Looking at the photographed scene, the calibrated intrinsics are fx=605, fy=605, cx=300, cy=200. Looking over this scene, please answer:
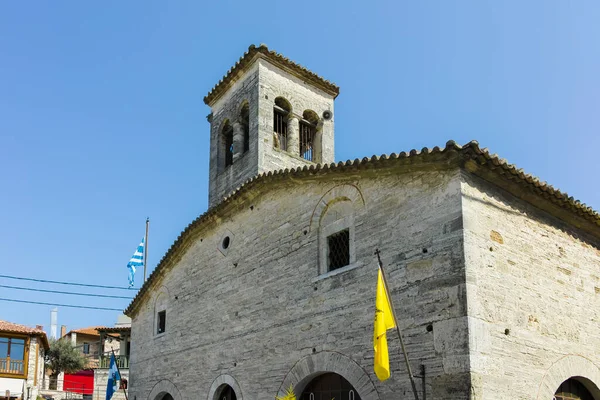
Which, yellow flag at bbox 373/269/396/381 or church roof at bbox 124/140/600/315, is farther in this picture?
church roof at bbox 124/140/600/315

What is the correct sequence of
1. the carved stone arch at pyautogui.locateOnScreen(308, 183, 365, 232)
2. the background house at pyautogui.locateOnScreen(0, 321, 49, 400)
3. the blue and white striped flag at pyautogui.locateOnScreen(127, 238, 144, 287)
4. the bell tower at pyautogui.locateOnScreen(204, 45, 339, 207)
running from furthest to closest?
the background house at pyautogui.locateOnScreen(0, 321, 49, 400) < the blue and white striped flag at pyautogui.locateOnScreen(127, 238, 144, 287) < the bell tower at pyautogui.locateOnScreen(204, 45, 339, 207) < the carved stone arch at pyautogui.locateOnScreen(308, 183, 365, 232)

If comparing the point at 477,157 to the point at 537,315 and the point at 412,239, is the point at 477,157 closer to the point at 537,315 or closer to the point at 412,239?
the point at 412,239

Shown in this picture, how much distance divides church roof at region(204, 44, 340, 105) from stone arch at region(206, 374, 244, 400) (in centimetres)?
775

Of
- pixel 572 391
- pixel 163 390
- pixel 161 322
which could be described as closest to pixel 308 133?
pixel 161 322

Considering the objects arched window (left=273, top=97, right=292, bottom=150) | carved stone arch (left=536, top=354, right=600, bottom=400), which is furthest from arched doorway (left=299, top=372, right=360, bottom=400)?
arched window (left=273, top=97, right=292, bottom=150)

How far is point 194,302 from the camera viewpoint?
13953 millimetres

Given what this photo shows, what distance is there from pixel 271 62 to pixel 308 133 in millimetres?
2082

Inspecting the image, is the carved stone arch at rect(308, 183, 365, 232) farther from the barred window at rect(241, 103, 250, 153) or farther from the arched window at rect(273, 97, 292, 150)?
the barred window at rect(241, 103, 250, 153)

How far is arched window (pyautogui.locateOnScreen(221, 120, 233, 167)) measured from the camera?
1617 centimetres

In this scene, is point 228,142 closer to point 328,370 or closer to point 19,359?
point 328,370

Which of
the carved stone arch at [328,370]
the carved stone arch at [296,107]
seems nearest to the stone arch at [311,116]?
the carved stone arch at [296,107]

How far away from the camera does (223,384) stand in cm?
1223

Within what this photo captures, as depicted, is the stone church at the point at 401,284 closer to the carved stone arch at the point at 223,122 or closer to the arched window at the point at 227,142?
the arched window at the point at 227,142

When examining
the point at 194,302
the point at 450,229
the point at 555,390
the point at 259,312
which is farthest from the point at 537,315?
the point at 194,302
